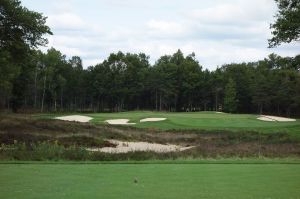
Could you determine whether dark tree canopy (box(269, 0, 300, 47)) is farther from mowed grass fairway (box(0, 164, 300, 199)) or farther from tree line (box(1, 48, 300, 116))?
tree line (box(1, 48, 300, 116))

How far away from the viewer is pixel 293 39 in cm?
3597

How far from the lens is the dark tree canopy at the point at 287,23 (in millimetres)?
34219

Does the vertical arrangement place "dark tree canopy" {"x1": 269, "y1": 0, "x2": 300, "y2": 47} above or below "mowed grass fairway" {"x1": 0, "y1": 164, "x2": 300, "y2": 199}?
above

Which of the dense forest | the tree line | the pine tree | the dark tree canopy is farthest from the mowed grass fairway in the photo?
the pine tree

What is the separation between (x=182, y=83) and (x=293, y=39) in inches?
4012

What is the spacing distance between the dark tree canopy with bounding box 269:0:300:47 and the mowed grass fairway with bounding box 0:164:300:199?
2073 centimetres

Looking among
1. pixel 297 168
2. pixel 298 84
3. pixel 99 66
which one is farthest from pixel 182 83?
pixel 297 168

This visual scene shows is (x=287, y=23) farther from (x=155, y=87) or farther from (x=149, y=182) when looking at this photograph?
(x=155, y=87)

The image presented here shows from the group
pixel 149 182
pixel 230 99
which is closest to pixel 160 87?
pixel 230 99

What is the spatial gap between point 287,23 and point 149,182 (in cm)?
2534

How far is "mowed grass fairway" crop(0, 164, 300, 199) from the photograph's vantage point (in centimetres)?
1042

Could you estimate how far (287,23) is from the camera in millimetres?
34406

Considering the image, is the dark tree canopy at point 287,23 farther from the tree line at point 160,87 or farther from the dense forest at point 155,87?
the tree line at point 160,87

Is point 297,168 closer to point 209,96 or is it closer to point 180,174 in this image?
point 180,174
